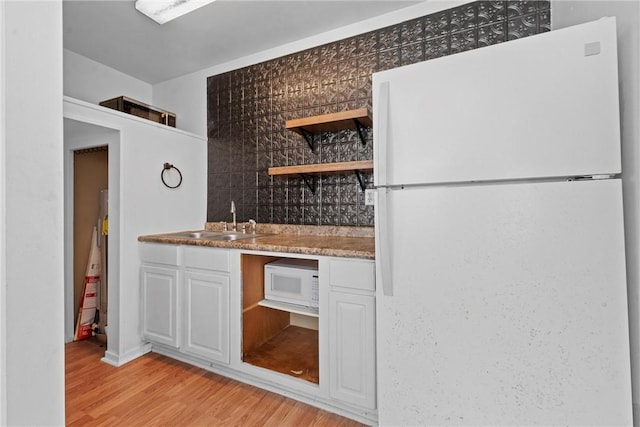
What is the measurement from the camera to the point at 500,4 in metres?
1.82

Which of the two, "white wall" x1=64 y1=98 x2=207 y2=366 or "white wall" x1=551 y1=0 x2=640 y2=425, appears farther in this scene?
"white wall" x1=64 y1=98 x2=207 y2=366

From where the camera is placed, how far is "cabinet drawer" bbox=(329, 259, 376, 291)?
1.49 m

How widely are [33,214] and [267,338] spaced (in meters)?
1.95

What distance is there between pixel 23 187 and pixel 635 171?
62.6 inches

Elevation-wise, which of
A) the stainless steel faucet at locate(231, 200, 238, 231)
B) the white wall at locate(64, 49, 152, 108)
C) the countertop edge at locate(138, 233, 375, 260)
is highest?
the white wall at locate(64, 49, 152, 108)

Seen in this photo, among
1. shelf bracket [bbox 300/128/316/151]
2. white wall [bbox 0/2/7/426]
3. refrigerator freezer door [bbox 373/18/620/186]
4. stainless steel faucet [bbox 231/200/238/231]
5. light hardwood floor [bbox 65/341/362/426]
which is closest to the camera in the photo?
white wall [bbox 0/2/7/426]

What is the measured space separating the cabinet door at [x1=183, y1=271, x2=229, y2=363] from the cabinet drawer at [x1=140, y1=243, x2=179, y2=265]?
0.17 meters

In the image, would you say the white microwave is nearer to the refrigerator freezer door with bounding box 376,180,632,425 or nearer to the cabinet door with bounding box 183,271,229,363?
the cabinet door with bounding box 183,271,229,363

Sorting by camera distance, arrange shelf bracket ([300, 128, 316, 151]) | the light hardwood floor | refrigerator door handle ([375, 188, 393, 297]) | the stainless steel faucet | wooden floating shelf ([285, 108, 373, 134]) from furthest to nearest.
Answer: the stainless steel faucet, shelf bracket ([300, 128, 316, 151]), wooden floating shelf ([285, 108, 373, 134]), the light hardwood floor, refrigerator door handle ([375, 188, 393, 297])

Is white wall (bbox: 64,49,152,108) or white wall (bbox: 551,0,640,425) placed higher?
white wall (bbox: 64,49,152,108)

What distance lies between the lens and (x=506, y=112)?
A: 1.08m

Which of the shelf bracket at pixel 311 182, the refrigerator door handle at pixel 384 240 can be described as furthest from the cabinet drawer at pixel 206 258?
the refrigerator door handle at pixel 384 240

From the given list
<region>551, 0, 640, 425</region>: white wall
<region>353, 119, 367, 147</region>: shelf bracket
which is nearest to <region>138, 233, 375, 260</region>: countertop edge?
<region>353, 119, 367, 147</region>: shelf bracket

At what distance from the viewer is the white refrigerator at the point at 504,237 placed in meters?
0.98
